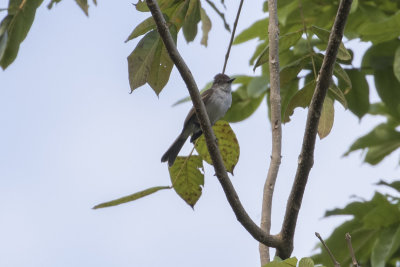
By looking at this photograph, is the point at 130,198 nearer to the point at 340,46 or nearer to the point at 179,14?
the point at 179,14

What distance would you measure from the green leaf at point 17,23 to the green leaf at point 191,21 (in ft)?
1.90

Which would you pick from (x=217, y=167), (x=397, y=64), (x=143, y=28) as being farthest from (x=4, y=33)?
(x=397, y=64)

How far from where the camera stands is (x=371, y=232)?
3598 mm

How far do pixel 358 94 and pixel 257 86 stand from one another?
0.60m

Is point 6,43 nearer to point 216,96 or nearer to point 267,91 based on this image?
point 267,91

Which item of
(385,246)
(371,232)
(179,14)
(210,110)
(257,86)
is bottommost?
(385,246)

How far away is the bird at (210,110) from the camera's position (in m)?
4.91

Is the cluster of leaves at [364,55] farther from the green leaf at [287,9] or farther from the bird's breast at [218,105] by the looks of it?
the bird's breast at [218,105]

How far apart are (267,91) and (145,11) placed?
70.0 inches

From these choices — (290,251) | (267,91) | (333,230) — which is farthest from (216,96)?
(290,251)

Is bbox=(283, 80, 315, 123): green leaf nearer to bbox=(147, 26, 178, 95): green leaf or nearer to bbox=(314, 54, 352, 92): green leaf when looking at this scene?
bbox=(314, 54, 352, 92): green leaf

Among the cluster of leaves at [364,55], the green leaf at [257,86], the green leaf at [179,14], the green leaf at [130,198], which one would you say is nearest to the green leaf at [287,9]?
the cluster of leaves at [364,55]

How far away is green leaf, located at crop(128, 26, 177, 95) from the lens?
236 cm

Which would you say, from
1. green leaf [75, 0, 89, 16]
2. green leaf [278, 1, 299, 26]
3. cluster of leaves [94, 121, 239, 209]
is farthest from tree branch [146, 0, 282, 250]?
green leaf [278, 1, 299, 26]
